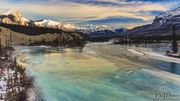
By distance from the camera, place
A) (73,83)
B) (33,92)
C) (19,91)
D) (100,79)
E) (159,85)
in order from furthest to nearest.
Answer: (100,79)
(73,83)
(159,85)
(33,92)
(19,91)

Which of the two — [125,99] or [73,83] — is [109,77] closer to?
[73,83]

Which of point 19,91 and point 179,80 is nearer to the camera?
point 19,91

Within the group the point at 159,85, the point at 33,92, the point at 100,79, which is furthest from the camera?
the point at 100,79

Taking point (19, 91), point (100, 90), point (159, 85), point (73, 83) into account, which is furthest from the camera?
point (73, 83)

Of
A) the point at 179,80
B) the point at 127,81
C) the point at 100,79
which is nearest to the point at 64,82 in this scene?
the point at 100,79

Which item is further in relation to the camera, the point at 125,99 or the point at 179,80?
the point at 179,80

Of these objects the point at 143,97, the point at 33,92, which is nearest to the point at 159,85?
the point at 143,97

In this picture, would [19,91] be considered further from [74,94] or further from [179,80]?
[179,80]

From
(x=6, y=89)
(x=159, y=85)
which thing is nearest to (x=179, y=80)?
(x=159, y=85)

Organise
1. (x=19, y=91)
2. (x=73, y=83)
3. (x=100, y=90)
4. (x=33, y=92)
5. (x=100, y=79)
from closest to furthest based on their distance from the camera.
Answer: (x=19, y=91)
(x=33, y=92)
(x=100, y=90)
(x=73, y=83)
(x=100, y=79)
